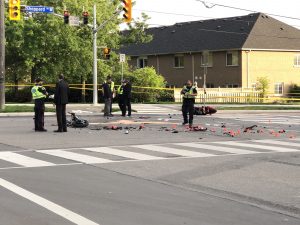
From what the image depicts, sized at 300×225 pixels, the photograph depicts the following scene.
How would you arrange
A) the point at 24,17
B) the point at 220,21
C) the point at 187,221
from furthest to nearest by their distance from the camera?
the point at 220,21 < the point at 24,17 < the point at 187,221

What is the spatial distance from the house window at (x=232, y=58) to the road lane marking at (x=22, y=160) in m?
42.2

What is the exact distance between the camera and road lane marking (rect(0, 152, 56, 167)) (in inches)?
453

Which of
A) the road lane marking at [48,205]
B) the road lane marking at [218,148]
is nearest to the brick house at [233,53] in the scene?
the road lane marking at [218,148]

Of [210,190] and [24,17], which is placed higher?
[24,17]

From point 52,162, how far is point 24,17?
99.0ft

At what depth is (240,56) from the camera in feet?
173

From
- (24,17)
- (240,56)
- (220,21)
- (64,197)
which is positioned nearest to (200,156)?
(64,197)

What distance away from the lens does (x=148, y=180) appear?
986cm

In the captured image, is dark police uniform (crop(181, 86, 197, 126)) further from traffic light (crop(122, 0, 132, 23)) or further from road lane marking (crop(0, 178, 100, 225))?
road lane marking (crop(0, 178, 100, 225))

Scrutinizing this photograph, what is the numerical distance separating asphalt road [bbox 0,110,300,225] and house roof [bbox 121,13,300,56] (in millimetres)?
37322

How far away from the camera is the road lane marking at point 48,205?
6.84 metres

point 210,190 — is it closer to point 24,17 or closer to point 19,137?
point 19,137

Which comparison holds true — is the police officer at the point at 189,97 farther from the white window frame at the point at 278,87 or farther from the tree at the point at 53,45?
the white window frame at the point at 278,87

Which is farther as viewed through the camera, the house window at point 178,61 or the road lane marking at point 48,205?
the house window at point 178,61
